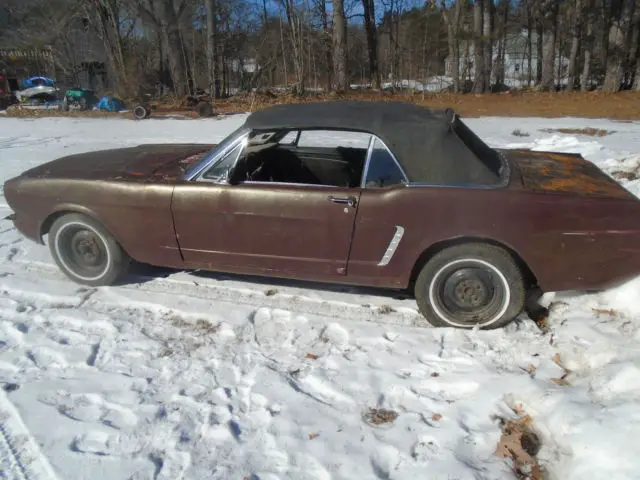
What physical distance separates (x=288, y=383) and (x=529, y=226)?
1744 millimetres

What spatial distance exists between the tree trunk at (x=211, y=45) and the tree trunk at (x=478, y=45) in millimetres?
10692

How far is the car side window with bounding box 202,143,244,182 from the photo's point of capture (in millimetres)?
3600

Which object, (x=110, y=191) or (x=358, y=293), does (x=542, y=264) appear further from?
(x=110, y=191)

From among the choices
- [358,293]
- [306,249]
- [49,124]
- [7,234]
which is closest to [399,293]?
[358,293]

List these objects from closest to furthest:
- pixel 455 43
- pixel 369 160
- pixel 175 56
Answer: pixel 369 160 → pixel 455 43 → pixel 175 56

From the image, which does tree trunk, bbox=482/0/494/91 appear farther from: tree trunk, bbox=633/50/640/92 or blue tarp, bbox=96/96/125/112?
blue tarp, bbox=96/96/125/112

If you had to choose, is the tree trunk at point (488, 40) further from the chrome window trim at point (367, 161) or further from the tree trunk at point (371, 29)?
the chrome window trim at point (367, 161)

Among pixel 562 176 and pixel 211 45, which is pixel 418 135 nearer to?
pixel 562 176

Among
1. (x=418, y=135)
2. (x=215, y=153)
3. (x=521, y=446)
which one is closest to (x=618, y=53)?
(x=418, y=135)

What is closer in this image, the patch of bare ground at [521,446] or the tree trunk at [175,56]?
the patch of bare ground at [521,446]

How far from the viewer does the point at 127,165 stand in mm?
4199

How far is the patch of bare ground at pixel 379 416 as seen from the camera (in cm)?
259

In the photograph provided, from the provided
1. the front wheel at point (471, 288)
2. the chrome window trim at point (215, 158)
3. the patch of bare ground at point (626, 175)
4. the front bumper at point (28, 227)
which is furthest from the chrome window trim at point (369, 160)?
the patch of bare ground at point (626, 175)

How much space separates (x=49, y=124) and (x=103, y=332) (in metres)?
13.2
